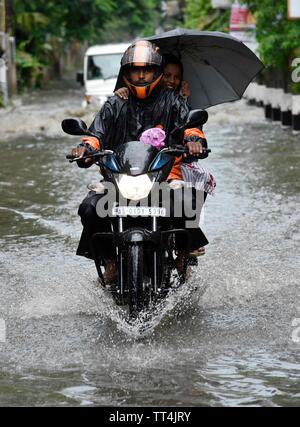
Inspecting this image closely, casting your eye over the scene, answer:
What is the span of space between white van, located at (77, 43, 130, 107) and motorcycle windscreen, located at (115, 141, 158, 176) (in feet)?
73.6

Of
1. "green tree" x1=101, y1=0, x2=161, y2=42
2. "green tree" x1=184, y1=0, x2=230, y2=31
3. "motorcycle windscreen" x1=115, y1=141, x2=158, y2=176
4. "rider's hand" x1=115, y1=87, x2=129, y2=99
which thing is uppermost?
"rider's hand" x1=115, y1=87, x2=129, y2=99

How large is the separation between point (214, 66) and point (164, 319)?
2.07m

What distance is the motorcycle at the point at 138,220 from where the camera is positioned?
663 cm

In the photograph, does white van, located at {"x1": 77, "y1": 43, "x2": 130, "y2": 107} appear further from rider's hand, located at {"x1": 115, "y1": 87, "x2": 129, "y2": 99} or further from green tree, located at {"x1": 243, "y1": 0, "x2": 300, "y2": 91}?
rider's hand, located at {"x1": 115, "y1": 87, "x2": 129, "y2": 99}

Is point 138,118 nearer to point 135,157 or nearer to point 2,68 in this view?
point 135,157

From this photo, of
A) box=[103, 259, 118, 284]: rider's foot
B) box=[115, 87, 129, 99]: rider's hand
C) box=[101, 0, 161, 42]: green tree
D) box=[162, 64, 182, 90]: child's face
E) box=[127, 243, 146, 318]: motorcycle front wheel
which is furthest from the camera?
box=[101, 0, 161, 42]: green tree

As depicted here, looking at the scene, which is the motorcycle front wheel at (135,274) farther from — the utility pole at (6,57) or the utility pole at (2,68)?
the utility pole at (6,57)

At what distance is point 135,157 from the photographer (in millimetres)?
6781

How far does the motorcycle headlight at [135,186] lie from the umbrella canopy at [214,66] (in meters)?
1.77

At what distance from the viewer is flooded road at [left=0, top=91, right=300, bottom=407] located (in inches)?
226

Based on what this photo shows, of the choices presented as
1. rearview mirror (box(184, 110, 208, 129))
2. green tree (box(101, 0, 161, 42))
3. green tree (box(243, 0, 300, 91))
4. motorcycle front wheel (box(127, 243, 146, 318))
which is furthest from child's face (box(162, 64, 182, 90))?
green tree (box(101, 0, 161, 42))

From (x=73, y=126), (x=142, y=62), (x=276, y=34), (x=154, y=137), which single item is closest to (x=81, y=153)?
(x=73, y=126)

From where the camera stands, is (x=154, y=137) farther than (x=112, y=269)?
No

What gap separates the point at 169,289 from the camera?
7.07 m
